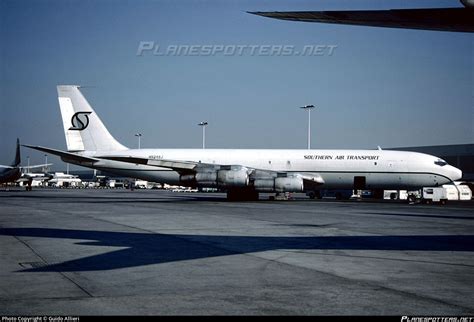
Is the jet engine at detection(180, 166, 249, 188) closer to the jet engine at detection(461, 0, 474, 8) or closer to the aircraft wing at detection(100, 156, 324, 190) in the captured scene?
the aircraft wing at detection(100, 156, 324, 190)

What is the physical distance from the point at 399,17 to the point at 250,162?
40.5m

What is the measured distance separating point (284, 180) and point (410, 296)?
111ft

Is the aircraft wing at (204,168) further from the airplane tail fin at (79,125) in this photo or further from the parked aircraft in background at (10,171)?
the parked aircraft in background at (10,171)

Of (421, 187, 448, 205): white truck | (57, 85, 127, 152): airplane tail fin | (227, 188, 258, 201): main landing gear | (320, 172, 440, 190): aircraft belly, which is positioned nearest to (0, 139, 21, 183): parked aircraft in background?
(57, 85, 127, 152): airplane tail fin

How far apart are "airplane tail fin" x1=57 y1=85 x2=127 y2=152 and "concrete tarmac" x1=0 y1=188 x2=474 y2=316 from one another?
28860 millimetres

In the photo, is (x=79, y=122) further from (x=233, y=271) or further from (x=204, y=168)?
(x=233, y=271)

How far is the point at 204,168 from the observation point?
4369cm

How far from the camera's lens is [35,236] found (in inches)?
661

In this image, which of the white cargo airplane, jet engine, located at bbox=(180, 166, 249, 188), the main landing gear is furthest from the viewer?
the main landing gear

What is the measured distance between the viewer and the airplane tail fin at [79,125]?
4812 cm

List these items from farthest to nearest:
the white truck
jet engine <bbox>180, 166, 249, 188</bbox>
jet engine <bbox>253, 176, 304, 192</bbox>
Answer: the white truck → jet engine <bbox>180, 166, 249, 188</bbox> → jet engine <bbox>253, 176, 304, 192</bbox>

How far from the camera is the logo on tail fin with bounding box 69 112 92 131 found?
158 ft

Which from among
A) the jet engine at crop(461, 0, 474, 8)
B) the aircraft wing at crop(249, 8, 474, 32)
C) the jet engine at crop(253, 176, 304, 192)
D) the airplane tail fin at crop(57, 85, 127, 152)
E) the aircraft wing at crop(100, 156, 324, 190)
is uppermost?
the airplane tail fin at crop(57, 85, 127, 152)

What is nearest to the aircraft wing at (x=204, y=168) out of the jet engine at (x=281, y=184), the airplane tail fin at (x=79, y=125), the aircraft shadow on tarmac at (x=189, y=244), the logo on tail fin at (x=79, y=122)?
the jet engine at (x=281, y=184)
